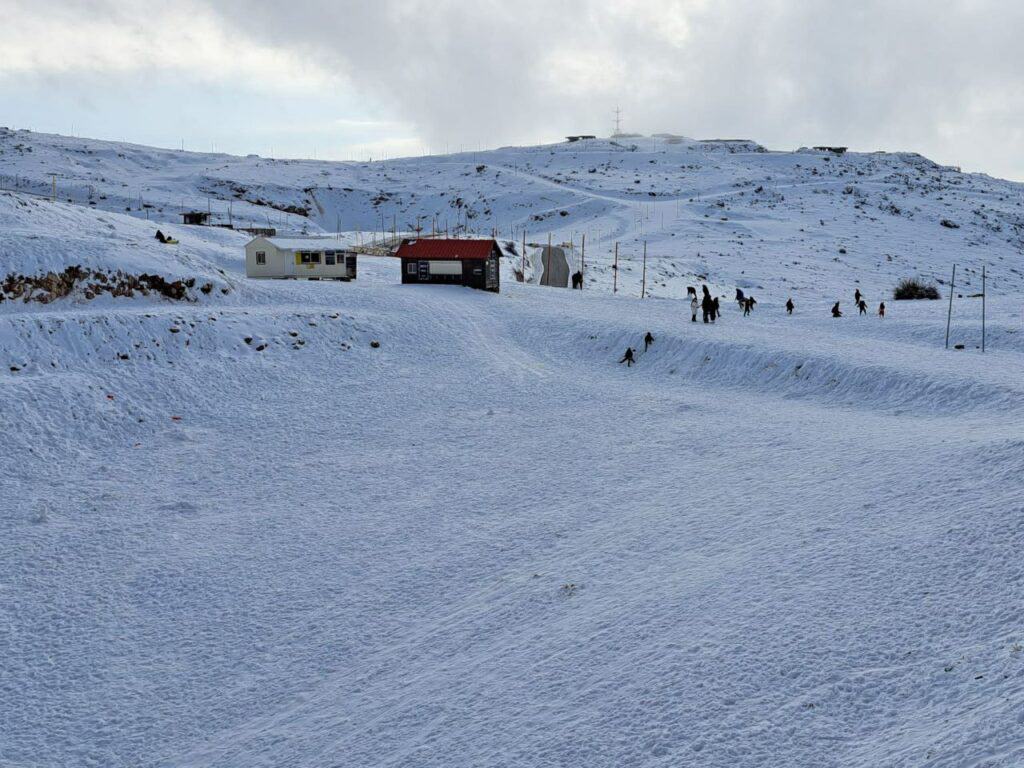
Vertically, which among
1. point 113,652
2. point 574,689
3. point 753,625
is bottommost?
point 113,652

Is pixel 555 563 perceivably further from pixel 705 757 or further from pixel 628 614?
pixel 705 757

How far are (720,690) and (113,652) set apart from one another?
32.3ft

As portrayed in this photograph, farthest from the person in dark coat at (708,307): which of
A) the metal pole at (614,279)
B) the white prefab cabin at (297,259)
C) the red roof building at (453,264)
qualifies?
the white prefab cabin at (297,259)

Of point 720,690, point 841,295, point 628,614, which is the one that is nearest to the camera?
point 720,690

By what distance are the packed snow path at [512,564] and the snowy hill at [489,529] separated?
0.07 metres

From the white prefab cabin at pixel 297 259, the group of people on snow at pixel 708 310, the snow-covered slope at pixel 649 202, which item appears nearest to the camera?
the group of people on snow at pixel 708 310

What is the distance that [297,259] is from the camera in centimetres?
5109

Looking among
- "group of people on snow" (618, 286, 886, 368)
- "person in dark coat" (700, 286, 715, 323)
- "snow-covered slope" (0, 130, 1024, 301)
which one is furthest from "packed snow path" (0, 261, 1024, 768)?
"snow-covered slope" (0, 130, 1024, 301)

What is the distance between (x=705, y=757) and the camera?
27.9 feet

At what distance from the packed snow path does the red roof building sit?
21776 mm

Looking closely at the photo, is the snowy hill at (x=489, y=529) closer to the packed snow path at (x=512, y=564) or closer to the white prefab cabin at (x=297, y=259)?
the packed snow path at (x=512, y=564)

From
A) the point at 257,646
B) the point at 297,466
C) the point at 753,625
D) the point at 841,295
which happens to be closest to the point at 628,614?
the point at 753,625

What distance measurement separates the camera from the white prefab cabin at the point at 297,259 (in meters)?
50.6

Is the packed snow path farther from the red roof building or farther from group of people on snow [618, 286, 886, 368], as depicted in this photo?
the red roof building
